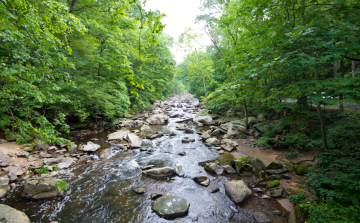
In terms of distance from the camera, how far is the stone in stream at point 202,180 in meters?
5.21

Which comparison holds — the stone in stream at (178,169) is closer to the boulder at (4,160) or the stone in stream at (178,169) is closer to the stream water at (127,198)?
the stream water at (127,198)

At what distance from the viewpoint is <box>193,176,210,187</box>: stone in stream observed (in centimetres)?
521

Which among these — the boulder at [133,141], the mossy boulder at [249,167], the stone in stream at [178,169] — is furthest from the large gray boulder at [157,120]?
the mossy boulder at [249,167]

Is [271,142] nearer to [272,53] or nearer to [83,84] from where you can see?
[272,53]

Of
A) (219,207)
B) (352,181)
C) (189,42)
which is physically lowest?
(219,207)

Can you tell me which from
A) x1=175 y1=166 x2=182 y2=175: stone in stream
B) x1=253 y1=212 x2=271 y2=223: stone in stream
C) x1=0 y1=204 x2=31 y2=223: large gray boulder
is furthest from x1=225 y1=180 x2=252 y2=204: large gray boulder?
x1=0 y1=204 x2=31 y2=223: large gray boulder

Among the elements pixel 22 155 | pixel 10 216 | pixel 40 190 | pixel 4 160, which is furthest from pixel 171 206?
pixel 22 155

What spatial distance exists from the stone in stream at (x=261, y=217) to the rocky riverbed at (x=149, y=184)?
0.5 inches

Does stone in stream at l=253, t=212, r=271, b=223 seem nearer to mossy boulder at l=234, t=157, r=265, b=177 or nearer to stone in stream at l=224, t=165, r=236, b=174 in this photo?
mossy boulder at l=234, t=157, r=265, b=177

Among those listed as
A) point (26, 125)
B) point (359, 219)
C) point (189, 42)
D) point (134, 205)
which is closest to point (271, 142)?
point (359, 219)

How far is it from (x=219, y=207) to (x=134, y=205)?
254 cm

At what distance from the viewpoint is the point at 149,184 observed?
5348 millimetres

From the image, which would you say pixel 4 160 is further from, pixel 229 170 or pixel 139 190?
pixel 229 170

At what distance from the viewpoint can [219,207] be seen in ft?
13.9
